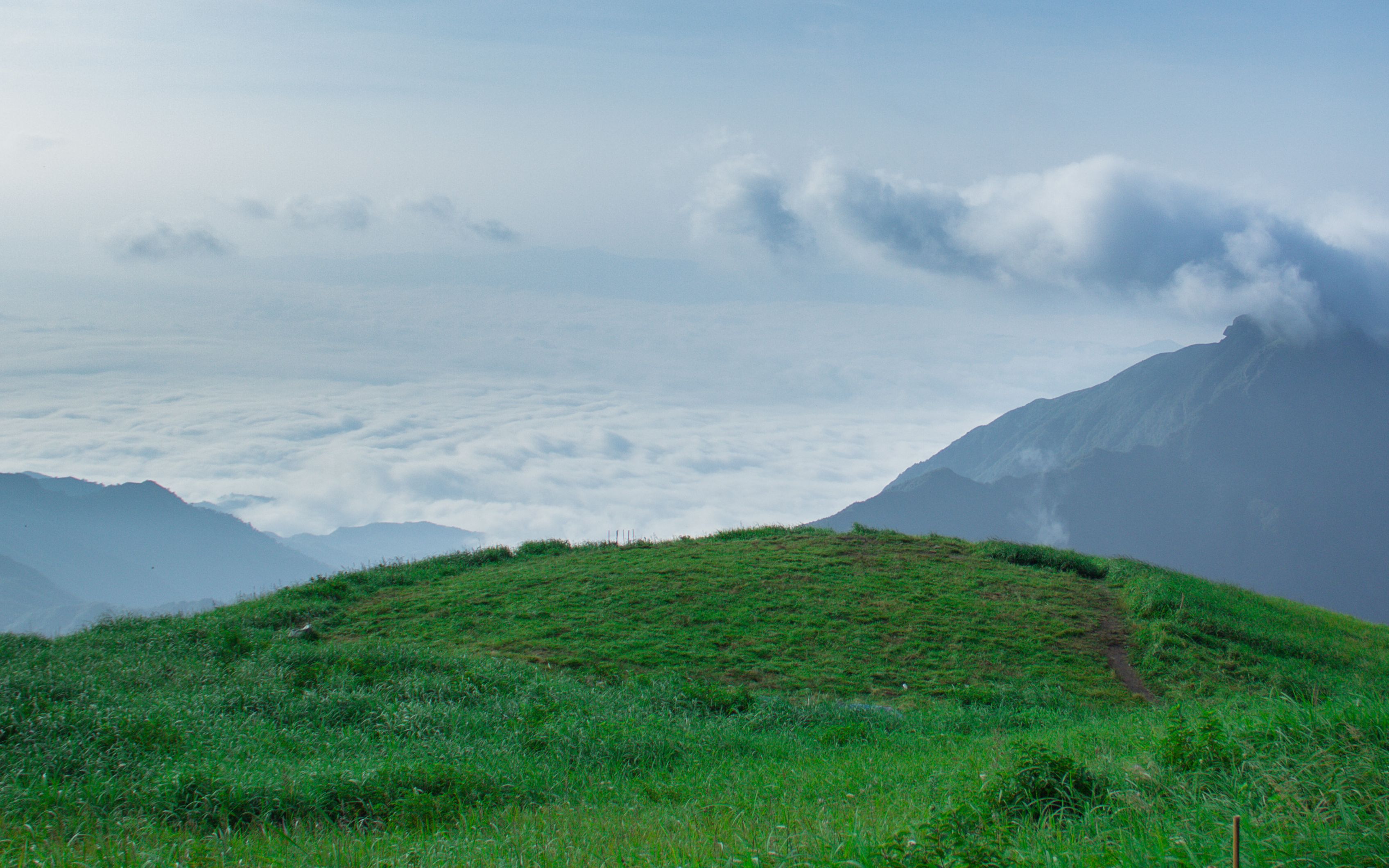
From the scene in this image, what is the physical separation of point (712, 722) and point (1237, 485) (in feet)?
600

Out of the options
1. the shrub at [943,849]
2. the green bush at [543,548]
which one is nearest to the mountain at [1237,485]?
the green bush at [543,548]

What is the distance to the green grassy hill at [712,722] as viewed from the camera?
4781 mm

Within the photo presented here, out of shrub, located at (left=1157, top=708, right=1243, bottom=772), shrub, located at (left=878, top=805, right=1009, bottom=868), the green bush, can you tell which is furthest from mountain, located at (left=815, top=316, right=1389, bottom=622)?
shrub, located at (left=878, top=805, right=1009, bottom=868)

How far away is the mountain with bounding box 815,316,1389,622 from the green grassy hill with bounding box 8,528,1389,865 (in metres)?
136

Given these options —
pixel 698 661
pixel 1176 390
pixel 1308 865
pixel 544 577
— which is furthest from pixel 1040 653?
pixel 1176 390

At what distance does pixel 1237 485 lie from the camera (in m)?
160

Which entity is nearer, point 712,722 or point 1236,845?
point 1236,845

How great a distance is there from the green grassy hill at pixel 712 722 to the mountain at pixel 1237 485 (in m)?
136

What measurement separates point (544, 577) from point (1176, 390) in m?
216

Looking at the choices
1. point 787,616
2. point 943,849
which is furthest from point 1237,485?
point 943,849

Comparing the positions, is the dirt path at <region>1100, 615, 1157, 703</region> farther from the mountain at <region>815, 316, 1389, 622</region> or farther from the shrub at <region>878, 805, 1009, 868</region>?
the mountain at <region>815, 316, 1389, 622</region>

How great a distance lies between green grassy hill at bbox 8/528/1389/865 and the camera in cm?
478

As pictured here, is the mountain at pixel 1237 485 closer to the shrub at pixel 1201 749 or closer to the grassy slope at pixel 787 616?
the grassy slope at pixel 787 616

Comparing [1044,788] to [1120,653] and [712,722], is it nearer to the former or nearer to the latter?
[712,722]
